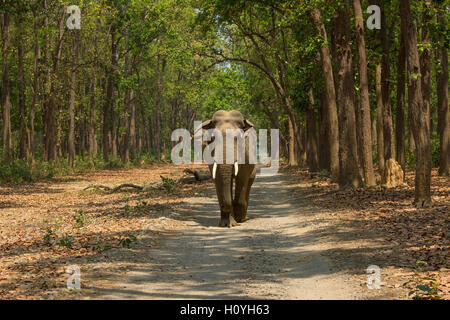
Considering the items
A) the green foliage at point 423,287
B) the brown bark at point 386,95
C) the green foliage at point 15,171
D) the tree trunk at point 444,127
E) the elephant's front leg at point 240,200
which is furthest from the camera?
the green foliage at point 15,171

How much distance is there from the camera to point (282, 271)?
10.1 m

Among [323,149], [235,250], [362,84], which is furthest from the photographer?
[323,149]

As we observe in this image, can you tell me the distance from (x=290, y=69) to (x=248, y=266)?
72.8ft

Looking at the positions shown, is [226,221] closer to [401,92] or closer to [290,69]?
[401,92]

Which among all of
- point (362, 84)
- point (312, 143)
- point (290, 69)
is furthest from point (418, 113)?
point (312, 143)

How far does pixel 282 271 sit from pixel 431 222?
18.4 feet

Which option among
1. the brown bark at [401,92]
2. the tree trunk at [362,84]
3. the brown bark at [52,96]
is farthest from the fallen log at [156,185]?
the brown bark at [52,96]

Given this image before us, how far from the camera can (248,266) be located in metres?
10.5

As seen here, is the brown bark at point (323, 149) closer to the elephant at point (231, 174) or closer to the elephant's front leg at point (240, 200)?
the elephant at point (231, 174)

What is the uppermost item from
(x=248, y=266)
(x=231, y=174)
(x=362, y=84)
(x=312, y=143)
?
(x=362, y=84)

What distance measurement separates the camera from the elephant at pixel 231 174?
15.5 metres

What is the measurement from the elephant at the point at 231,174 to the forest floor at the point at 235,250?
462mm

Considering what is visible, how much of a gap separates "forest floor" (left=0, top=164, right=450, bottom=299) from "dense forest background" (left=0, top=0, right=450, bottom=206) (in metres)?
3.32

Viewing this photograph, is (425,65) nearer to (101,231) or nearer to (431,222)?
(431,222)
